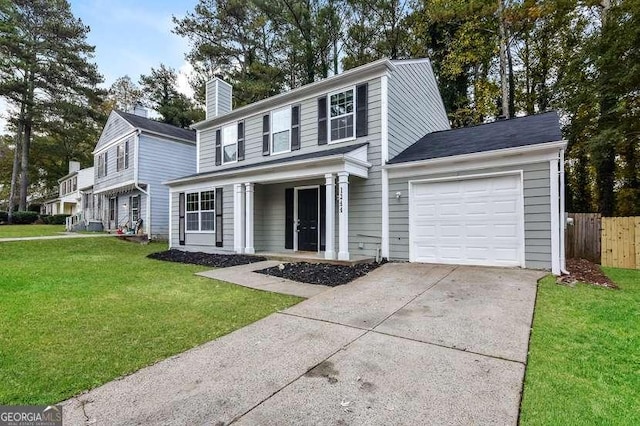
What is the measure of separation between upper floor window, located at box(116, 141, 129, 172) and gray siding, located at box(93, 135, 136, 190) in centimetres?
25

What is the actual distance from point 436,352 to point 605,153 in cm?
1245

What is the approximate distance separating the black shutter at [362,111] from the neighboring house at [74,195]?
1967 cm

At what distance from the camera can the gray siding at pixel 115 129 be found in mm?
16922

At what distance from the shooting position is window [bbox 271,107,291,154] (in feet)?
35.1

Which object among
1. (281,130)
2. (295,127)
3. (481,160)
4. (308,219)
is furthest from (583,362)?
(281,130)

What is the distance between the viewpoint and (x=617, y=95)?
10.8 meters

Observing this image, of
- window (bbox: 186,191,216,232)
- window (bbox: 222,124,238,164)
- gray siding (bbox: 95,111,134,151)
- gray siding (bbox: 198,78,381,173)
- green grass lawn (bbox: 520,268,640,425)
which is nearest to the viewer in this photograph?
green grass lawn (bbox: 520,268,640,425)

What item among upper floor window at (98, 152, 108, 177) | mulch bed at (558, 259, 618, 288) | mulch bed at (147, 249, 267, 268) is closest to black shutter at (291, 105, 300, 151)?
mulch bed at (147, 249, 267, 268)

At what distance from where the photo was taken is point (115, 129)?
18.2 meters

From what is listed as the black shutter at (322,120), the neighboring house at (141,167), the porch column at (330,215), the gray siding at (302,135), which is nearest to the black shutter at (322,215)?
the gray siding at (302,135)

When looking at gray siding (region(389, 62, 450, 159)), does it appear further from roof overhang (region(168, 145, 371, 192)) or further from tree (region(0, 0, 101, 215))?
tree (region(0, 0, 101, 215))

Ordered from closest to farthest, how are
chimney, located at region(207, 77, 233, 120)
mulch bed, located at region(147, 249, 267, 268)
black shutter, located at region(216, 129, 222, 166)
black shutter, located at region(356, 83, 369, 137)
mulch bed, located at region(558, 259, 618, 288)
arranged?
1. mulch bed, located at region(558, 259, 618, 288)
2. black shutter, located at region(356, 83, 369, 137)
3. mulch bed, located at region(147, 249, 267, 268)
4. black shutter, located at region(216, 129, 222, 166)
5. chimney, located at region(207, 77, 233, 120)

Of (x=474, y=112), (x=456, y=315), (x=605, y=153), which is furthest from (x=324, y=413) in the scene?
(x=474, y=112)

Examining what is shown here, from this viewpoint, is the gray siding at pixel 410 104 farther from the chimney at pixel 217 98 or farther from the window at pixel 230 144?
the chimney at pixel 217 98
